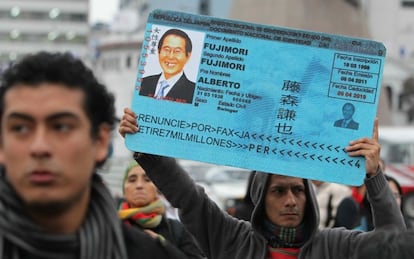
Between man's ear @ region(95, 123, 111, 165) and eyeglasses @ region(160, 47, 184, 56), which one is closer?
man's ear @ region(95, 123, 111, 165)

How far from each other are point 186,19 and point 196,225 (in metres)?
0.92

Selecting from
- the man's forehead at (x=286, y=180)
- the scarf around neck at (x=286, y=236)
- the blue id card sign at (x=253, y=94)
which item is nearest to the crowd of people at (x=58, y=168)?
the blue id card sign at (x=253, y=94)

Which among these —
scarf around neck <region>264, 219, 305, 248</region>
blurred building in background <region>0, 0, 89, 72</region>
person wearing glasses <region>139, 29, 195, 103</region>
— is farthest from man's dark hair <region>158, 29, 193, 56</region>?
blurred building in background <region>0, 0, 89, 72</region>

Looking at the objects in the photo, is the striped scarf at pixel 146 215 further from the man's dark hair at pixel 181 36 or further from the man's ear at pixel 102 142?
the man's ear at pixel 102 142

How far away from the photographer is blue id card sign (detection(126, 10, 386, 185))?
3699mm

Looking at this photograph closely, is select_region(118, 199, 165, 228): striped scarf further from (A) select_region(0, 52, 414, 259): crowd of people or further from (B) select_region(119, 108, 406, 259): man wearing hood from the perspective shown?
(A) select_region(0, 52, 414, 259): crowd of people

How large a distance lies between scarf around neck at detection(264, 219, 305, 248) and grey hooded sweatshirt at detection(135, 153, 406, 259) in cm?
3

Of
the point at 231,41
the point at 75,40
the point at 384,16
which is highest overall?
the point at 384,16

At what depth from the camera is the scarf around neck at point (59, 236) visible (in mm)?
2312

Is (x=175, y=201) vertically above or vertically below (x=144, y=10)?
below

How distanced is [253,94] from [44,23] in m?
104

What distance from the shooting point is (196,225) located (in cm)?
409

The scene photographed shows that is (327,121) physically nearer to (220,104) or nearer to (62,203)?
(220,104)

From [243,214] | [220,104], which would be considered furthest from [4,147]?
[243,214]
